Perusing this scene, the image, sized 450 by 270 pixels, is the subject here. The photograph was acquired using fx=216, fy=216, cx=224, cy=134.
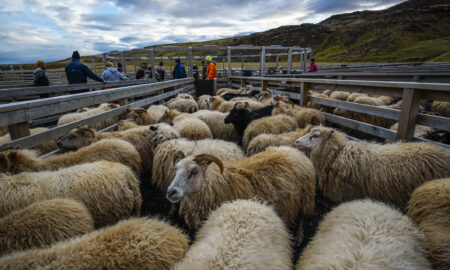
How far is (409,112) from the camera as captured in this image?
3502mm

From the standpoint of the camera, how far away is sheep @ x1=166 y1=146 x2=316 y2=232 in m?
2.87

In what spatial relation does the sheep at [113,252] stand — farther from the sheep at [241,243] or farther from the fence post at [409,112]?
the fence post at [409,112]

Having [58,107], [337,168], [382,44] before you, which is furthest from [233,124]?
[382,44]

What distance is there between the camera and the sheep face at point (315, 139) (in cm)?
374

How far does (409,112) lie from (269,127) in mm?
2583

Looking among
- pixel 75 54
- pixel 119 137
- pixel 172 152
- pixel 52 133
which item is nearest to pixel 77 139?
pixel 52 133

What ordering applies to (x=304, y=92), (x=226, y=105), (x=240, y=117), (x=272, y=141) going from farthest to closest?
(x=226, y=105) < (x=304, y=92) < (x=240, y=117) < (x=272, y=141)

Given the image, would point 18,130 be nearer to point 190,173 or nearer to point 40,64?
point 190,173

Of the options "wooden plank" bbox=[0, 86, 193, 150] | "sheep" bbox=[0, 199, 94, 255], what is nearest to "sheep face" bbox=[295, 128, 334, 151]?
"sheep" bbox=[0, 199, 94, 255]

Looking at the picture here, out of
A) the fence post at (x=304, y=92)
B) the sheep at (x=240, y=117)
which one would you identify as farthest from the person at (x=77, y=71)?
the fence post at (x=304, y=92)

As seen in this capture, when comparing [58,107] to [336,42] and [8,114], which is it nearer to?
[8,114]

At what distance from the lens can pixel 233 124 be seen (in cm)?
637

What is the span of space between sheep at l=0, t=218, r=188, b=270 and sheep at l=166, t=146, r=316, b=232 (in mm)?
876

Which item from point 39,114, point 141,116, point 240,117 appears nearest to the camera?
point 39,114
